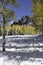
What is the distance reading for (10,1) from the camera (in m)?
11.1

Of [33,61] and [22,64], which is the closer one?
[22,64]

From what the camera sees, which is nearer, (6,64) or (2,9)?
(6,64)

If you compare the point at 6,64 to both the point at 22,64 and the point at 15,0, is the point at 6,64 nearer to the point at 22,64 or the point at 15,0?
the point at 22,64

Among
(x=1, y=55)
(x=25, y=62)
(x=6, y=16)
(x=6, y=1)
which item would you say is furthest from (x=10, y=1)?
(x=25, y=62)

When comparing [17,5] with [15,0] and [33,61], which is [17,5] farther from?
[33,61]

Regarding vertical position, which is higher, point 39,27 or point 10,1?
point 10,1

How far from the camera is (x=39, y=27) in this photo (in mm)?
26906

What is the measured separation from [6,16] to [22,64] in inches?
172

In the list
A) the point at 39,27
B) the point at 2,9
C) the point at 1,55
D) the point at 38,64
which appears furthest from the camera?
the point at 39,27

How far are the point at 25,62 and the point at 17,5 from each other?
184 inches

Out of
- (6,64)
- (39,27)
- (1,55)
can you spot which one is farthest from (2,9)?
(39,27)

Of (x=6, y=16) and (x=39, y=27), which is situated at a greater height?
(x=6, y=16)

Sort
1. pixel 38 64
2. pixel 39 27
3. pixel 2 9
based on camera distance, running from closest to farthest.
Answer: pixel 38 64 → pixel 2 9 → pixel 39 27

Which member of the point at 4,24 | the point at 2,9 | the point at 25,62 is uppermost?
the point at 2,9
